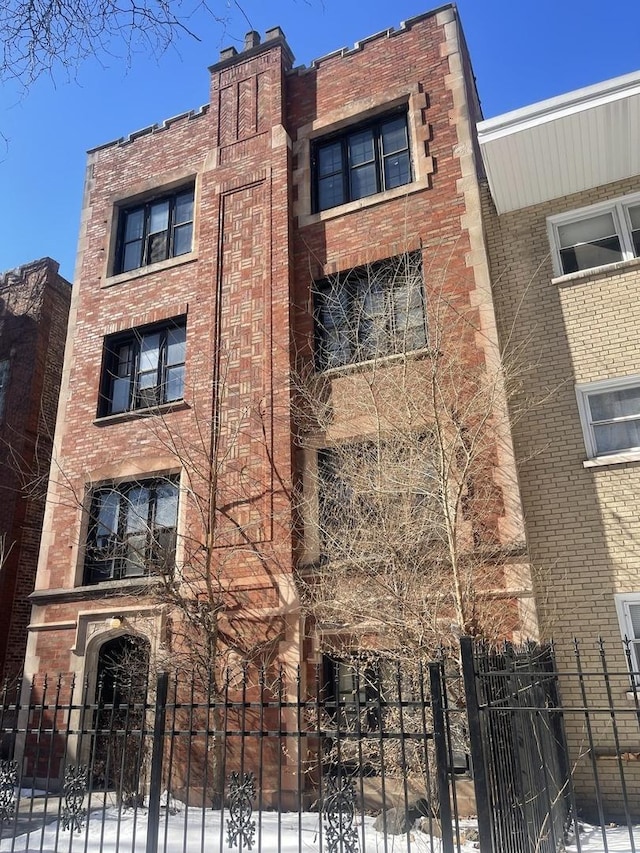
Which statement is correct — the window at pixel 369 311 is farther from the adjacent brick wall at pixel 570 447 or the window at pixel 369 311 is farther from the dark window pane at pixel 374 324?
the adjacent brick wall at pixel 570 447

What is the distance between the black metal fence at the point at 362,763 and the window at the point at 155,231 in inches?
363

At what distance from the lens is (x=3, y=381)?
17.3 m

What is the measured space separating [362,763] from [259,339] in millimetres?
8704

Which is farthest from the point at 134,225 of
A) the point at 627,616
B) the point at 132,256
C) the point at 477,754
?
the point at 477,754

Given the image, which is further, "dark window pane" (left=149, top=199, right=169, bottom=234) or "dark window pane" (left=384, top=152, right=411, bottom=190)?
"dark window pane" (left=149, top=199, right=169, bottom=234)

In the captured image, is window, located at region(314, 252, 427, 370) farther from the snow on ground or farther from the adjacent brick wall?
the snow on ground

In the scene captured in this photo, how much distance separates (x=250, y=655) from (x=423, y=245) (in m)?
7.77

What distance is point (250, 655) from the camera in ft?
34.3

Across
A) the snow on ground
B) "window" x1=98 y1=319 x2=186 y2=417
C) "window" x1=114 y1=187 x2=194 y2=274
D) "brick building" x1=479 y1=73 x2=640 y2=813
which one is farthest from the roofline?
the snow on ground

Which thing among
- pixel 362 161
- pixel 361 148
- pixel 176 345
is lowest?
pixel 176 345

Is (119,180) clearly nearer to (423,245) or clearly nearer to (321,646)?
(423,245)

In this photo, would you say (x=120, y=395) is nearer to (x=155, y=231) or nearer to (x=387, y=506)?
(x=155, y=231)

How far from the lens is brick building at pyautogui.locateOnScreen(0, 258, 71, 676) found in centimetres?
1506

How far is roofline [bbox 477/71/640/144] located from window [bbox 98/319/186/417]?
282 inches
